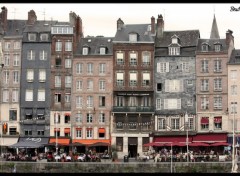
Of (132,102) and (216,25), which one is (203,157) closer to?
(132,102)

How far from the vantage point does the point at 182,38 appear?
5728cm

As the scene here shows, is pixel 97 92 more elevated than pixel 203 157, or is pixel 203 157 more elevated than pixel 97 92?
pixel 97 92

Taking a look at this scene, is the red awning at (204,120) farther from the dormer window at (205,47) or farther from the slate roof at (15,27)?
the slate roof at (15,27)

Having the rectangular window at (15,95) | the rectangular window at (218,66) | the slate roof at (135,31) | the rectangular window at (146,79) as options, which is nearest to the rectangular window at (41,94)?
the rectangular window at (15,95)

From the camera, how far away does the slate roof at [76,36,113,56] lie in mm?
56875

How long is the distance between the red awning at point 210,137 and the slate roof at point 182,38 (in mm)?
9159

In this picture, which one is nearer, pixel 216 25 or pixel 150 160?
pixel 150 160

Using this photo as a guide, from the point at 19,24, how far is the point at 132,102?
48.4ft

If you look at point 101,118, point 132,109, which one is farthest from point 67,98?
point 132,109

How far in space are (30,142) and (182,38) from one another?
1843 cm

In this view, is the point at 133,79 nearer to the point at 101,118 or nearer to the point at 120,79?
the point at 120,79

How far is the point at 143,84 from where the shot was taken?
55.8 meters

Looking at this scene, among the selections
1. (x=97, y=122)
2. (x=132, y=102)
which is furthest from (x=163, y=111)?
(x=97, y=122)

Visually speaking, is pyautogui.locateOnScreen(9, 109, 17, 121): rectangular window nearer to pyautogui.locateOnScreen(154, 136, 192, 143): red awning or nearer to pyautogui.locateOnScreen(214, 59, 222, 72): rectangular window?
pyautogui.locateOnScreen(154, 136, 192, 143): red awning
